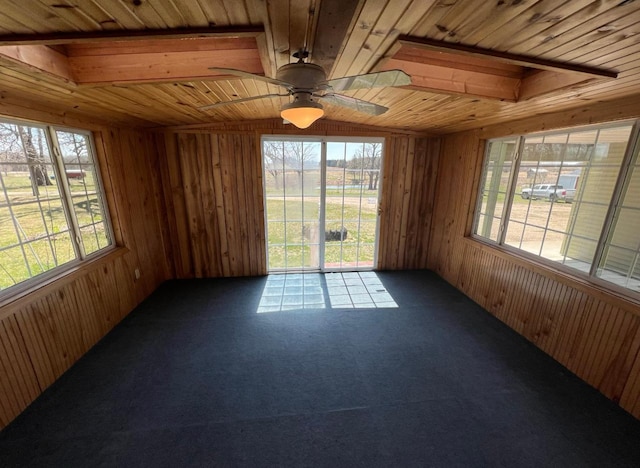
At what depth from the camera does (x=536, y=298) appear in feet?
8.38

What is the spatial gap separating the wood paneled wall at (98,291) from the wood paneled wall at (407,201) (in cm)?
340

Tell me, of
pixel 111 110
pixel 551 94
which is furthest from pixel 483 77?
pixel 111 110

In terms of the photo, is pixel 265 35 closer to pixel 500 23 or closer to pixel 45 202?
pixel 500 23

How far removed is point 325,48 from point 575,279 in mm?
2742

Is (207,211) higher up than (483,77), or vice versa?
(483,77)

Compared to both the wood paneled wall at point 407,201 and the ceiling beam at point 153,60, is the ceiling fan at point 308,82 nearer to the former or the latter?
the ceiling beam at point 153,60

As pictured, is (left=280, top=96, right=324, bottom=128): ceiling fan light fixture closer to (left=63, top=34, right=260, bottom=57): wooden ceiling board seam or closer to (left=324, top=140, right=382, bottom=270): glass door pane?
(left=63, top=34, right=260, bottom=57): wooden ceiling board seam

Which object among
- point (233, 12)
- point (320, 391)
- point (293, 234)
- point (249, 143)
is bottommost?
point (320, 391)

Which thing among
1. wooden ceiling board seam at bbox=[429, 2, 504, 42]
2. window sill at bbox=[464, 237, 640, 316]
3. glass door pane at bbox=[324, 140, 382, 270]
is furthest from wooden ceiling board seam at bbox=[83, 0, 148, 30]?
window sill at bbox=[464, 237, 640, 316]

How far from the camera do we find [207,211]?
382cm

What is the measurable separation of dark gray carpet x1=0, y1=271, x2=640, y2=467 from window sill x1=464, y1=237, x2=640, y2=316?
2.43ft

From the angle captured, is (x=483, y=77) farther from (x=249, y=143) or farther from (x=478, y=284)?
(x=249, y=143)

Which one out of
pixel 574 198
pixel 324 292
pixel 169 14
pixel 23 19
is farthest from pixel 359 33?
pixel 324 292

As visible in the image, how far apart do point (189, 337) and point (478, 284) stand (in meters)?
3.49
